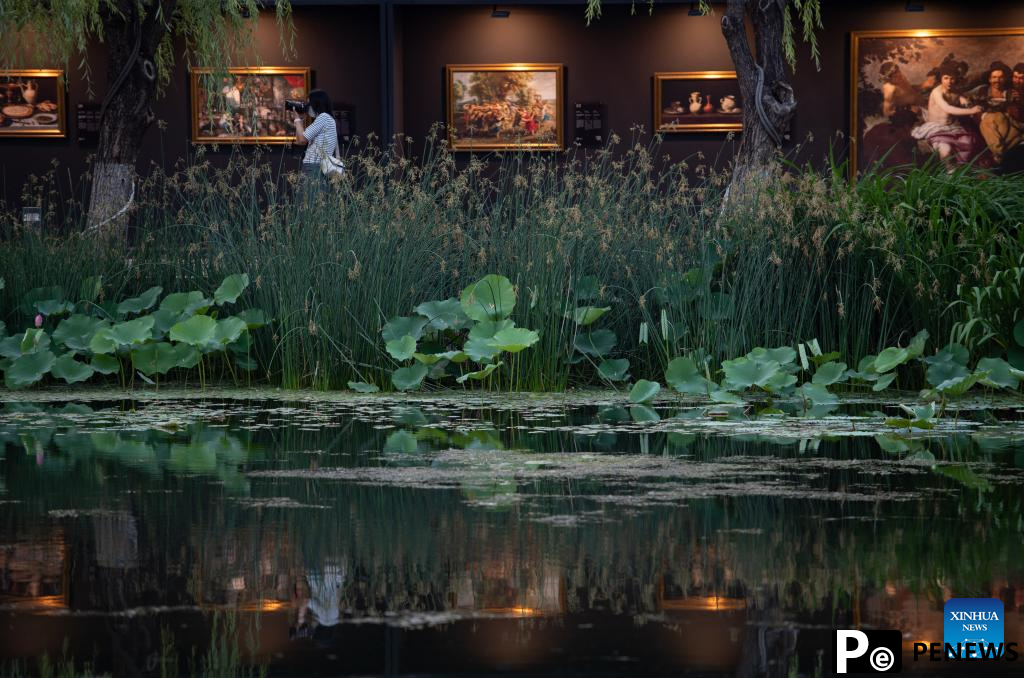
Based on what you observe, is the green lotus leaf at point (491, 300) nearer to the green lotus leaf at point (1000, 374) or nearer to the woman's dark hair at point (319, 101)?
the green lotus leaf at point (1000, 374)

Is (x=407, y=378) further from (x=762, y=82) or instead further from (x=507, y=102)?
(x=507, y=102)

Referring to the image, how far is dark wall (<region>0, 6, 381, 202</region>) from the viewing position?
12648 mm

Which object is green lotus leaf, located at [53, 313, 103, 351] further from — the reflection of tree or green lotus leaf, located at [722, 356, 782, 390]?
the reflection of tree

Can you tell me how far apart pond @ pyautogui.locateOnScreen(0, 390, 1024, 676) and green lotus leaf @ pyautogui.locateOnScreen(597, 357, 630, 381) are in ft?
3.20

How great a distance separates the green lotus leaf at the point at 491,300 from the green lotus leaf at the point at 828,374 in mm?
1194

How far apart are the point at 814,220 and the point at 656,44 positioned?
7.02 m

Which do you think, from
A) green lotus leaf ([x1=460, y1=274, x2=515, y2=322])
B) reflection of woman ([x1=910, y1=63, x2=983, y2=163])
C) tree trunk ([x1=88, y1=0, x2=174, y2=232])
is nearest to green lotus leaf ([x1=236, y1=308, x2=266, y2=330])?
green lotus leaf ([x1=460, y1=274, x2=515, y2=322])

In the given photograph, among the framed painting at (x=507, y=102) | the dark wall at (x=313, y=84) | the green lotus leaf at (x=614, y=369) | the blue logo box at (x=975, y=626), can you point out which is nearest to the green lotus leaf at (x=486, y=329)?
the green lotus leaf at (x=614, y=369)

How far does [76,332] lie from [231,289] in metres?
0.65

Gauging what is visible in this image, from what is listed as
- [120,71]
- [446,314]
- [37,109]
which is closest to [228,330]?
[446,314]

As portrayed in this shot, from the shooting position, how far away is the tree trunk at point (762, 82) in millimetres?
8031

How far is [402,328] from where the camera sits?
5.77m

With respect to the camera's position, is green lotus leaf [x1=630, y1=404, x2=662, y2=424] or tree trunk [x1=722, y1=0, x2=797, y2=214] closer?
green lotus leaf [x1=630, y1=404, x2=662, y2=424]

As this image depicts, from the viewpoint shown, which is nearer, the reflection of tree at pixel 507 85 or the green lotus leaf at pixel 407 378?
the green lotus leaf at pixel 407 378
